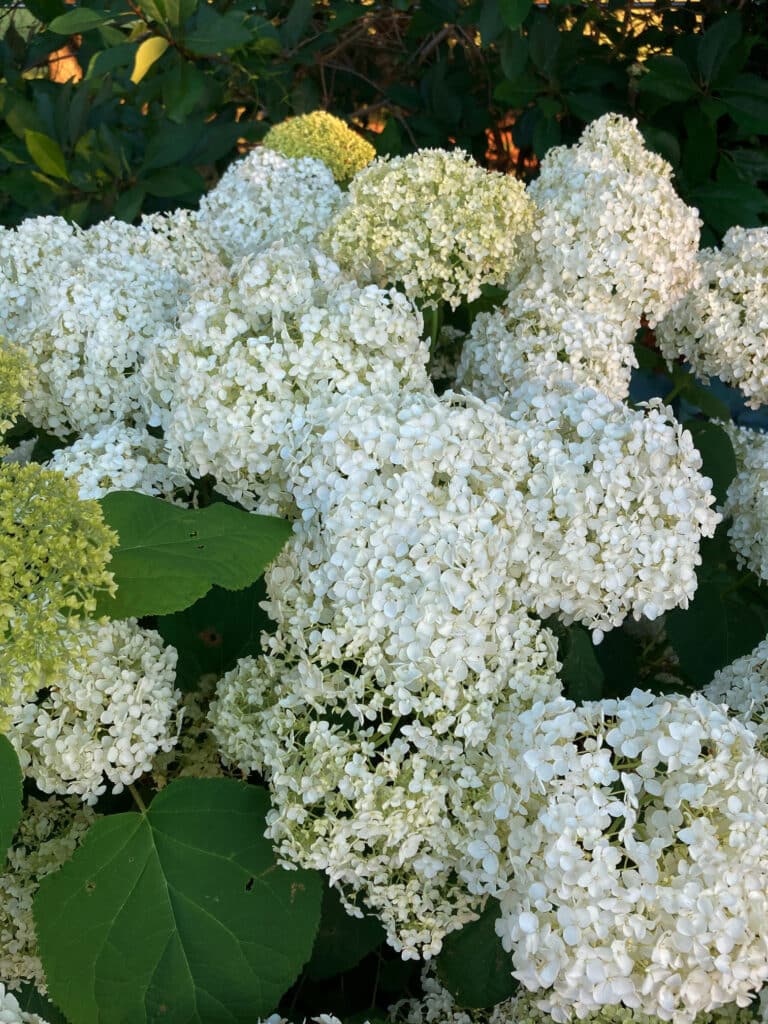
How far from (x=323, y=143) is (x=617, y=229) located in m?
0.73

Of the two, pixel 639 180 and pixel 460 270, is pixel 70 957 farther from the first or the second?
pixel 639 180

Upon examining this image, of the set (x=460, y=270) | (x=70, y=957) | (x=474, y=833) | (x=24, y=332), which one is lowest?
(x=70, y=957)

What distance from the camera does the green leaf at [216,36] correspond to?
6.89 feet

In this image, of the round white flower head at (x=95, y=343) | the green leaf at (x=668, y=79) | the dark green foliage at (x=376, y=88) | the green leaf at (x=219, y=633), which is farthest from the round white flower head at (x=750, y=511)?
the green leaf at (x=668, y=79)

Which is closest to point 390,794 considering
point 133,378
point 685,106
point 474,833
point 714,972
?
point 474,833

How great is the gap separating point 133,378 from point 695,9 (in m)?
2.31

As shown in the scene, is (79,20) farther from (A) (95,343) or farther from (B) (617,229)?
(B) (617,229)

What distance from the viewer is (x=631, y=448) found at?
97 centimetres

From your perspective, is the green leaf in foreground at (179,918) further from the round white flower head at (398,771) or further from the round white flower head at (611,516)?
the round white flower head at (611,516)

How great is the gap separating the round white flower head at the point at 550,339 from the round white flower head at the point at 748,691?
1.30 ft

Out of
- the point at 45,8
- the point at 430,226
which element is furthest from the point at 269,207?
the point at 45,8

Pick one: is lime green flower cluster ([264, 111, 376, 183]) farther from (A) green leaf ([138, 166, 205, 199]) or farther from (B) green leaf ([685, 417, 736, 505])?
(B) green leaf ([685, 417, 736, 505])

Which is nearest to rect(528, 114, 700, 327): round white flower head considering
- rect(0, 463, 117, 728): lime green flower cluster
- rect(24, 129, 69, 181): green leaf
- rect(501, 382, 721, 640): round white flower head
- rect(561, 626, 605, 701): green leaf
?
rect(501, 382, 721, 640): round white flower head

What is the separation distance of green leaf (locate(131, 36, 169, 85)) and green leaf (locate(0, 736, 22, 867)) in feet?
5.43
